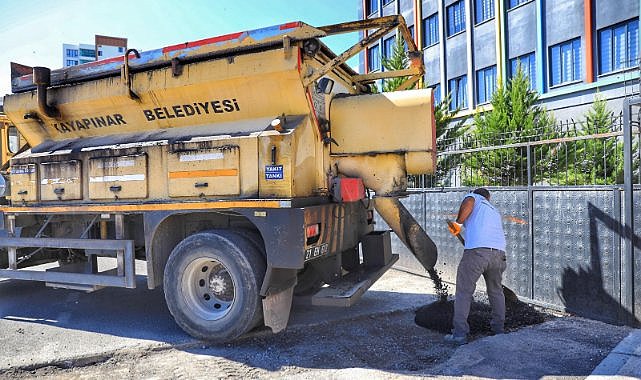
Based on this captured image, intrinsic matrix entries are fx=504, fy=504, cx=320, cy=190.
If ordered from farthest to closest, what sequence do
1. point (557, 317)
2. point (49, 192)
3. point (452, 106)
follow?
point (452, 106), point (49, 192), point (557, 317)

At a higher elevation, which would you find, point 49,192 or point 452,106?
point 452,106

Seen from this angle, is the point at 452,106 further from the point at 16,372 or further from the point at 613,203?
the point at 16,372

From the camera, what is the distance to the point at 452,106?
2197 centimetres

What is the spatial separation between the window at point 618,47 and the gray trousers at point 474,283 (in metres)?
12.1

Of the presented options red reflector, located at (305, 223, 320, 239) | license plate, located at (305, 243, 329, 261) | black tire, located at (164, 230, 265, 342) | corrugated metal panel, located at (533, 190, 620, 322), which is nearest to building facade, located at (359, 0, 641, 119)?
corrugated metal panel, located at (533, 190, 620, 322)

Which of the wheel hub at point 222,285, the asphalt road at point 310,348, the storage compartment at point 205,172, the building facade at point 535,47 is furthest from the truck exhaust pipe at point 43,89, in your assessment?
the building facade at point 535,47

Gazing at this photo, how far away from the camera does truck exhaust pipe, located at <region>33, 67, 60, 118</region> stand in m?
6.11

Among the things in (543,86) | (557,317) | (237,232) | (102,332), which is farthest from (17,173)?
(543,86)

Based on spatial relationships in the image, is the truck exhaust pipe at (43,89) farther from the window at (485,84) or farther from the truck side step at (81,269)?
the window at (485,84)

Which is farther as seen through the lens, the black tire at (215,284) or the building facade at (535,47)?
the building facade at (535,47)

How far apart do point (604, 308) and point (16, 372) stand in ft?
18.3

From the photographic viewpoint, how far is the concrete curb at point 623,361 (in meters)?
3.75

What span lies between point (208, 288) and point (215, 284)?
121 millimetres

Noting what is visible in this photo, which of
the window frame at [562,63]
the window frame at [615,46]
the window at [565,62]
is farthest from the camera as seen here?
the window at [565,62]
